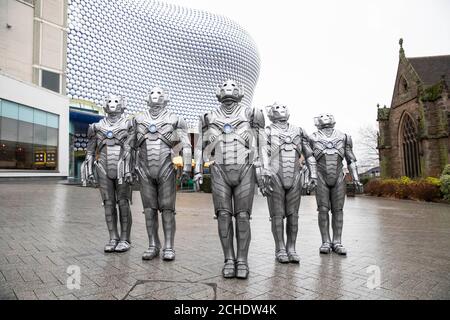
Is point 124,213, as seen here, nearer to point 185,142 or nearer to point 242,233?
point 185,142

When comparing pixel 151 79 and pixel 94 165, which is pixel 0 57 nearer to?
pixel 94 165

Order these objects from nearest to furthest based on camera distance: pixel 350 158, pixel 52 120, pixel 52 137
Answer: pixel 350 158, pixel 52 137, pixel 52 120

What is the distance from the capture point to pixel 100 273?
152 inches

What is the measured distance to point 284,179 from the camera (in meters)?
4.48

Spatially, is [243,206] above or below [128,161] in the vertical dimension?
below

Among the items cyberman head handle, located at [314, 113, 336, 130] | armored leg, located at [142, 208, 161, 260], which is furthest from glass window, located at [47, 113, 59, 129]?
cyberman head handle, located at [314, 113, 336, 130]

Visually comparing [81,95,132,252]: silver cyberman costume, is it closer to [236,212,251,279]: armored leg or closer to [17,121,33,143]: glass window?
[236,212,251,279]: armored leg

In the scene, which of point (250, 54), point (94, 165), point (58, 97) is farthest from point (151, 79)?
point (94, 165)

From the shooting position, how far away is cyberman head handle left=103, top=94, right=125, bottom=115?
5.10m

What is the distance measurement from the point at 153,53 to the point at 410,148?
58.5m

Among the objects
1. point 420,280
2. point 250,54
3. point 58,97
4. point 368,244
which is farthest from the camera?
point 250,54

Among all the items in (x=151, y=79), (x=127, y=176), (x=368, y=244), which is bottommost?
(x=368, y=244)

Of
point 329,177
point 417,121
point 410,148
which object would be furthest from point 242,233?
point 410,148

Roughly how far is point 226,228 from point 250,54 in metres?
89.3
